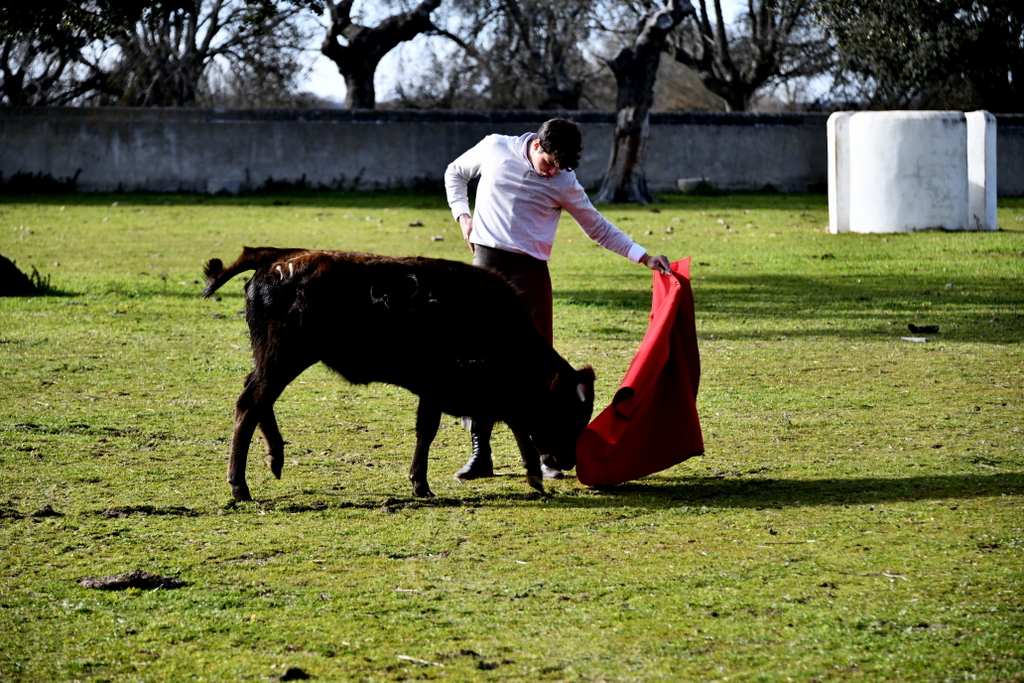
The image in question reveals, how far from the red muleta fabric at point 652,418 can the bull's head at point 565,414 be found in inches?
3.8

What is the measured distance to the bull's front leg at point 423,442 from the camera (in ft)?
18.7

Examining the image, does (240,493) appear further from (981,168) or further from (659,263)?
(981,168)

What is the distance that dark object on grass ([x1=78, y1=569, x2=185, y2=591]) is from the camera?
437cm

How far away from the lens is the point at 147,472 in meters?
6.16

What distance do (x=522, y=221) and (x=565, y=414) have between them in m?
1.06

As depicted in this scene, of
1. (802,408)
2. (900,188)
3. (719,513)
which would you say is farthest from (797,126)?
(719,513)

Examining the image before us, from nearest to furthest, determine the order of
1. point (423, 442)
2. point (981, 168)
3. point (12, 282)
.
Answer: point (423, 442) → point (12, 282) → point (981, 168)

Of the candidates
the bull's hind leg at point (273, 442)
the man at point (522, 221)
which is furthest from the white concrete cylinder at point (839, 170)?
the bull's hind leg at point (273, 442)

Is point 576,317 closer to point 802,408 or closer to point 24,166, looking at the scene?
point 802,408

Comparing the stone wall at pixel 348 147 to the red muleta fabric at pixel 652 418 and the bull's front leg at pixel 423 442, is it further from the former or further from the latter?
the bull's front leg at pixel 423 442

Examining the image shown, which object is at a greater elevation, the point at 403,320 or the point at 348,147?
the point at 348,147

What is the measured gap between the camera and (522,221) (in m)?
6.14

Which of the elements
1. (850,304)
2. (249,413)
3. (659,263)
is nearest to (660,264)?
(659,263)

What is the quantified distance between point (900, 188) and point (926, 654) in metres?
15.9
